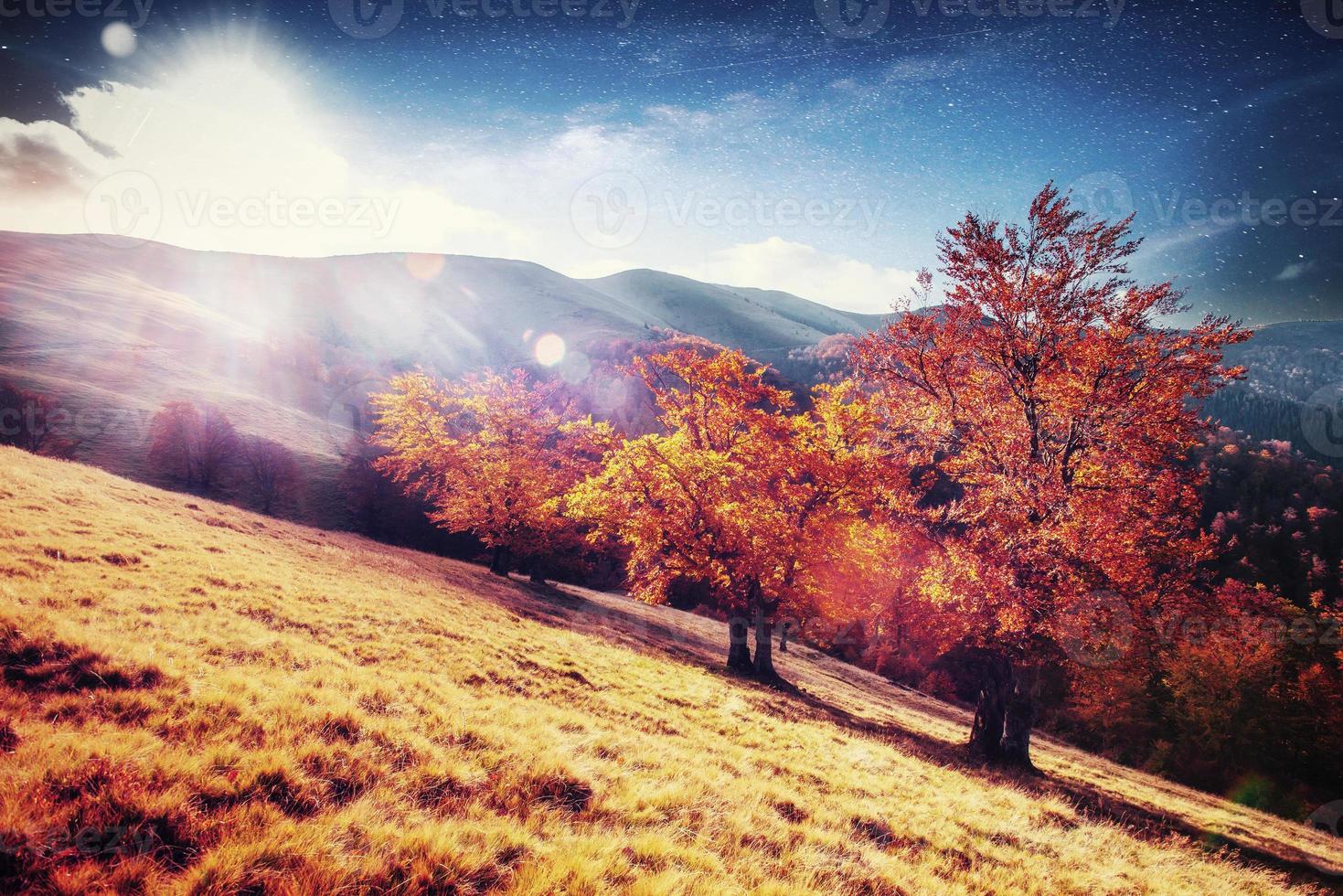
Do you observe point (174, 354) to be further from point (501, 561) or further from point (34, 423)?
point (501, 561)

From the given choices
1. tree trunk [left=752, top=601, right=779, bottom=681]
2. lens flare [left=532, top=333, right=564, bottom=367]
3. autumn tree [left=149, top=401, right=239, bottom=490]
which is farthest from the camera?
lens flare [left=532, top=333, right=564, bottom=367]

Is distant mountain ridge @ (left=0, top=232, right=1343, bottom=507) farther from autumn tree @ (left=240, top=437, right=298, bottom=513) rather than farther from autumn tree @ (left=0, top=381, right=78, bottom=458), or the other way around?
autumn tree @ (left=240, top=437, right=298, bottom=513)

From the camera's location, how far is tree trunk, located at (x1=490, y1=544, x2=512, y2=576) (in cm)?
3947

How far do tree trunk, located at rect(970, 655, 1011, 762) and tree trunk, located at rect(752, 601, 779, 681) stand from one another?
310 inches

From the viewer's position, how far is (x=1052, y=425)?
14.2m

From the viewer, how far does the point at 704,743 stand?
10141 millimetres

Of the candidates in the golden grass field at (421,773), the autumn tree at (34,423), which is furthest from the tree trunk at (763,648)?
the autumn tree at (34,423)

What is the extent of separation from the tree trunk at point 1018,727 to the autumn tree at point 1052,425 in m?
2.59

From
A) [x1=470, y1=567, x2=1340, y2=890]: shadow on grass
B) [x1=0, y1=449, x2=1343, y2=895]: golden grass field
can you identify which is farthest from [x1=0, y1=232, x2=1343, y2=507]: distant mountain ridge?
[x1=0, y1=449, x2=1343, y2=895]: golden grass field

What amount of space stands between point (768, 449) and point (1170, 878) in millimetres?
14117

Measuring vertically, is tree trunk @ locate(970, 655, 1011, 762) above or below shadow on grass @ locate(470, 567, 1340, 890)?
above

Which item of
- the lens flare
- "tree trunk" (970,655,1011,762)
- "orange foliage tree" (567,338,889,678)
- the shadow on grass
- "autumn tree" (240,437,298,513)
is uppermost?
the lens flare

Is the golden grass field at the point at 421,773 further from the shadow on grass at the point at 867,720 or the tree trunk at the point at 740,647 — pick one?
the tree trunk at the point at 740,647

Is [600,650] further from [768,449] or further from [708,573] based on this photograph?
[768,449]
